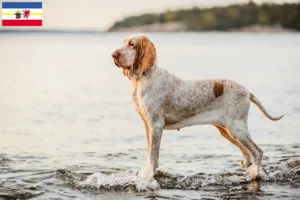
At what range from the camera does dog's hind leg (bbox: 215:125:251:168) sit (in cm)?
723

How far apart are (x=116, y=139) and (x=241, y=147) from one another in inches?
74.3

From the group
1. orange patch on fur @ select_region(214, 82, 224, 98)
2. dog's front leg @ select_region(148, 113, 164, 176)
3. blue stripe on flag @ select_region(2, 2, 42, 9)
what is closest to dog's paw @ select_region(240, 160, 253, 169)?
orange patch on fur @ select_region(214, 82, 224, 98)

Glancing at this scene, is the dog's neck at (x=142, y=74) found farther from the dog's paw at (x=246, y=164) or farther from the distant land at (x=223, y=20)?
the distant land at (x=223, y=20)

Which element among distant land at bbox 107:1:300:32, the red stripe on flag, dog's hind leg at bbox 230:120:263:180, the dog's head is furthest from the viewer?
distant land at bbox 107:1:300:32

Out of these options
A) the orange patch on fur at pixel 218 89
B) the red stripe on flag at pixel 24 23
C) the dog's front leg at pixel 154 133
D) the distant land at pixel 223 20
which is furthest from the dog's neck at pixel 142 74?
the distant land at pixel 223 20

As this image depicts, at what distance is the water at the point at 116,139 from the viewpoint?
6.77 m

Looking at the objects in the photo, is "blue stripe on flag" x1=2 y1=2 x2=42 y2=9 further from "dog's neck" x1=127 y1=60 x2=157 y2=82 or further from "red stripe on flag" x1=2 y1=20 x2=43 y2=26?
"dog's neck" x1=127 y1=60 x2=157 y2=82

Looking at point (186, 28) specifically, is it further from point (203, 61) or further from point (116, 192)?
point (116, 192)

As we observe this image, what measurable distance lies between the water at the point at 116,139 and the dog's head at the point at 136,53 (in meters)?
1.00

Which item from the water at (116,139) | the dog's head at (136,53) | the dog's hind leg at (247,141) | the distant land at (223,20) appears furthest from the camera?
the distant land at (223,20)

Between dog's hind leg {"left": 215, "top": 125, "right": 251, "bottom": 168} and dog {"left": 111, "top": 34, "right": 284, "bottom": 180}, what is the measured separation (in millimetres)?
171

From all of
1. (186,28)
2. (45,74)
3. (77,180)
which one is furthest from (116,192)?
(45,74)

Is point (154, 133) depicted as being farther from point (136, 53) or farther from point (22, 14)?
point (22, 14)

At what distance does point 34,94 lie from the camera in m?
11.5
